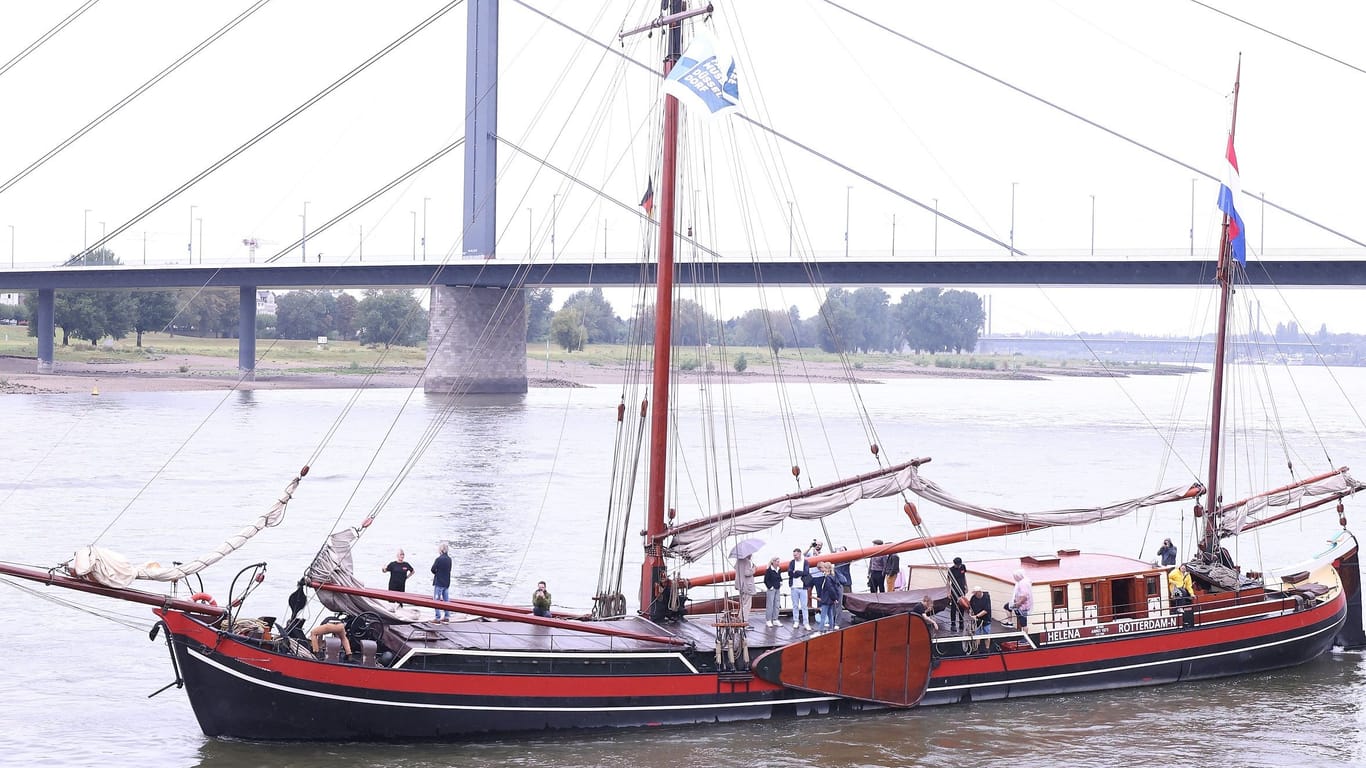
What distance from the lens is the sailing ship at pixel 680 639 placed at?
20.0 m

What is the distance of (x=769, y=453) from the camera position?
63.3m

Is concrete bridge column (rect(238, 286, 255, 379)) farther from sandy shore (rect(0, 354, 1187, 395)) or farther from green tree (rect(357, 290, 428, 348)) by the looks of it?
green tree (rect(357, 290, 428, 348))

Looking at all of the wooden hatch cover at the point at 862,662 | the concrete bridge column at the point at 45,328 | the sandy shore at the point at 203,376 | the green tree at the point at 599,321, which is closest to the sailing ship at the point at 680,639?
the wooden hatch cover at the point at 862,662

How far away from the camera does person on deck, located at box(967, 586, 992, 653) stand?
23.1 metres

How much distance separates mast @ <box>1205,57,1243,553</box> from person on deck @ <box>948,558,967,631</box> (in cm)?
657

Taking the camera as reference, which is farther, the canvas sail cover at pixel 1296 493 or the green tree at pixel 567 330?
the green tree at pixel 567 330

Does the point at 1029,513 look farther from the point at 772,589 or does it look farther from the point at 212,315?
the point at 212,315

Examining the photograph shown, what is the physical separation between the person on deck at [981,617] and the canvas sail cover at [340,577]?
8836 mm

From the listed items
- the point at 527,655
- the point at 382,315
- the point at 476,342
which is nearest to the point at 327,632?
the point at 527,655

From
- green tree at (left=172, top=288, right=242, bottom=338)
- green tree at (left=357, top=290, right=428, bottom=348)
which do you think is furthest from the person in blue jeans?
green tree at (left=357, top=290, right=428, bottom=348)

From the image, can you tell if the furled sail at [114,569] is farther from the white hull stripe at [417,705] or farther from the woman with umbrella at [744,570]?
the woman with umbrella at [744,570]

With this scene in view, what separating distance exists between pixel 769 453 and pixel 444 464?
14.9 meters

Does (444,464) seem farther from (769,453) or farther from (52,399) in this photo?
(52,399)

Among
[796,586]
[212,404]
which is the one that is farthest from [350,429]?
[796,586]
